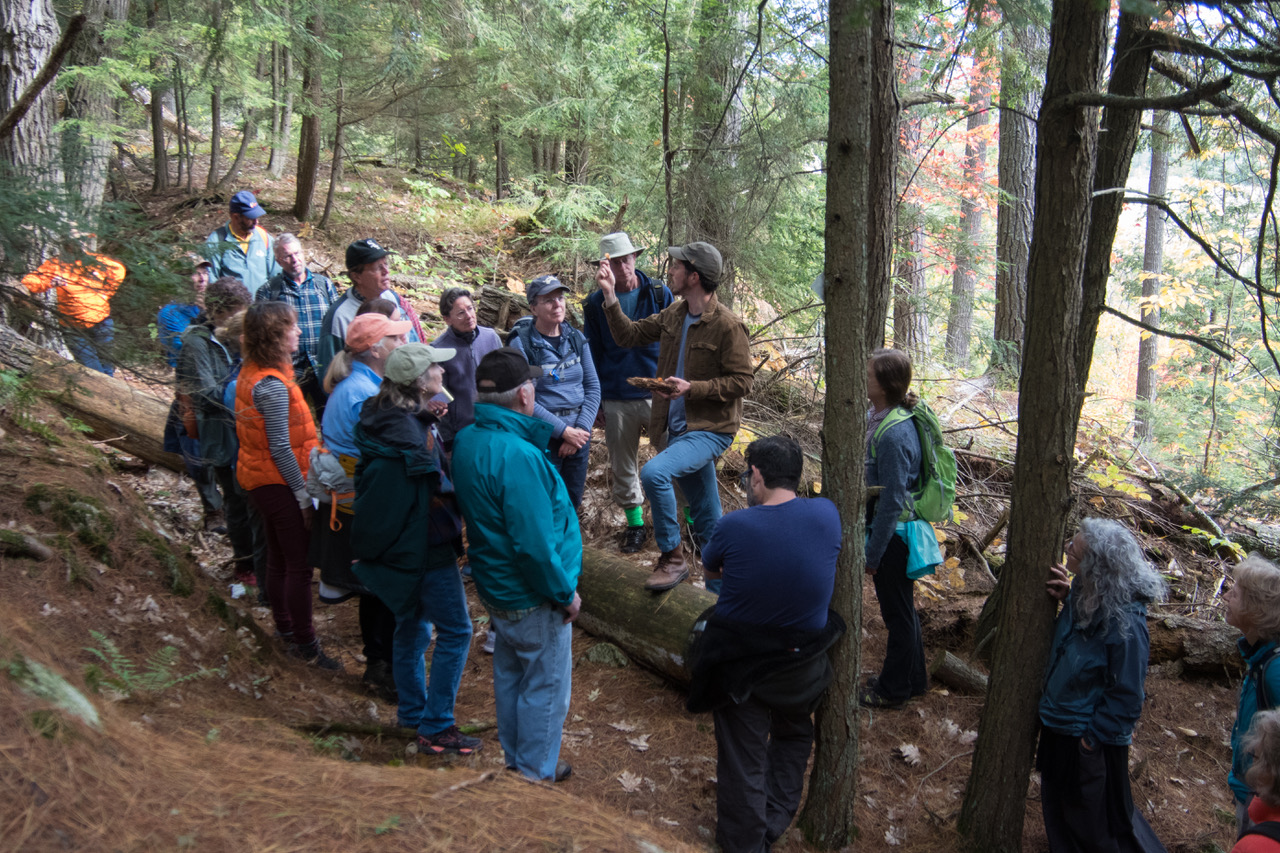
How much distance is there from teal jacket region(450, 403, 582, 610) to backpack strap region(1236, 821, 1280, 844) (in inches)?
109

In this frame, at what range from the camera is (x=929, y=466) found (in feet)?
15.6

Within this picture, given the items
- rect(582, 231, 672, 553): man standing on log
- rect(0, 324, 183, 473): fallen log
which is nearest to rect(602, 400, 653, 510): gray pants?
rect(582, 231, 672, 553): man standing on log

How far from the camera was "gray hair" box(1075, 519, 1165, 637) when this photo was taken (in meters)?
3.55

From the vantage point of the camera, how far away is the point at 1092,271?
4352 millimetres

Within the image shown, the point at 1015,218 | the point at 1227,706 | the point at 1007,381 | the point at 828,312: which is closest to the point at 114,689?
the point at 828,312

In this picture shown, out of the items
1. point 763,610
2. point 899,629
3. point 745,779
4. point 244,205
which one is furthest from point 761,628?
point 244,205

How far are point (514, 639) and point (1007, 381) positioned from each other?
827cm

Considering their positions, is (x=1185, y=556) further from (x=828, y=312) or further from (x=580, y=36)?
(x=580, y=36)

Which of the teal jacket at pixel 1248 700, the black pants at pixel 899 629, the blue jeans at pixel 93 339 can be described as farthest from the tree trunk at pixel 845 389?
the blue jeans at pixel 93 339

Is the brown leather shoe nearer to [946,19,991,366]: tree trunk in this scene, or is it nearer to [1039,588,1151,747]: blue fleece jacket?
[1039,588,1151,747]: blue fleece jacket

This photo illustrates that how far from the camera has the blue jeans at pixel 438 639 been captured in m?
4.01

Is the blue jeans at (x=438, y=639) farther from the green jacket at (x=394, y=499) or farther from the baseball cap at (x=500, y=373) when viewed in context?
the baseball cap at (x=500, y=373)

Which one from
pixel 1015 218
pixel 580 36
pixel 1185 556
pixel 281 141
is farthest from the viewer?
pixel 281 141

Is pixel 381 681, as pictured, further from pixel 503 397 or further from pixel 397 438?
pixel 503 397
